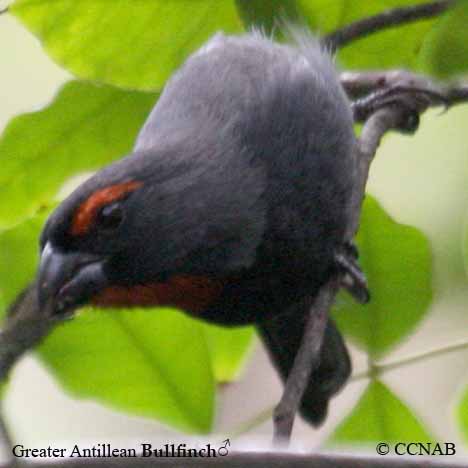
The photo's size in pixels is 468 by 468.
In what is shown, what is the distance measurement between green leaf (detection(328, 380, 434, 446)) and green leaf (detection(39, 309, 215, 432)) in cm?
22

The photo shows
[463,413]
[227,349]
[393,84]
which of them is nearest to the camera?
[463,413]

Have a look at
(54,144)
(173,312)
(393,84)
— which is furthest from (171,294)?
(393,84)

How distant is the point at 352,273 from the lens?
2.00 metres

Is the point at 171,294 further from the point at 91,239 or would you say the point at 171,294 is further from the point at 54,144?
the point at 54,144

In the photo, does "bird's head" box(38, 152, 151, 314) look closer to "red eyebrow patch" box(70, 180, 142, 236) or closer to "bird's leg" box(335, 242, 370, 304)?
"red eyebrow patch" box(70, 180, 142, 236)

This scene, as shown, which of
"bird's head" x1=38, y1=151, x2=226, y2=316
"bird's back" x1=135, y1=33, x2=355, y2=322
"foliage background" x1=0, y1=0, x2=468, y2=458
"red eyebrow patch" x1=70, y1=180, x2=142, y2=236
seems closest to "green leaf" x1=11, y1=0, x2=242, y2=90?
"foliage background" x1=0, y1=0, x2=468, y2=458

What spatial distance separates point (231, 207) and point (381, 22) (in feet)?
1.58

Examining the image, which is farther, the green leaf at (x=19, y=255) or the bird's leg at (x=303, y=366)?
the green leaf at (x=19, y=255)

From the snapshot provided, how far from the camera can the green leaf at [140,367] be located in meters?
1.52

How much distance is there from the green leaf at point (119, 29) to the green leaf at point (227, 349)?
53 centimetres

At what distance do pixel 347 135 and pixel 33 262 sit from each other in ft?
2.37

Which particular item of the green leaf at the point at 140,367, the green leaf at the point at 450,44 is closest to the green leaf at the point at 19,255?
the green leaf at the point at 140,367

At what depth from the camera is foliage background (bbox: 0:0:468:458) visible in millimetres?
1579

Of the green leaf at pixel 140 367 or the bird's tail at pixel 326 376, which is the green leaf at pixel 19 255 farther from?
the bird's tail at pixel 326 376
